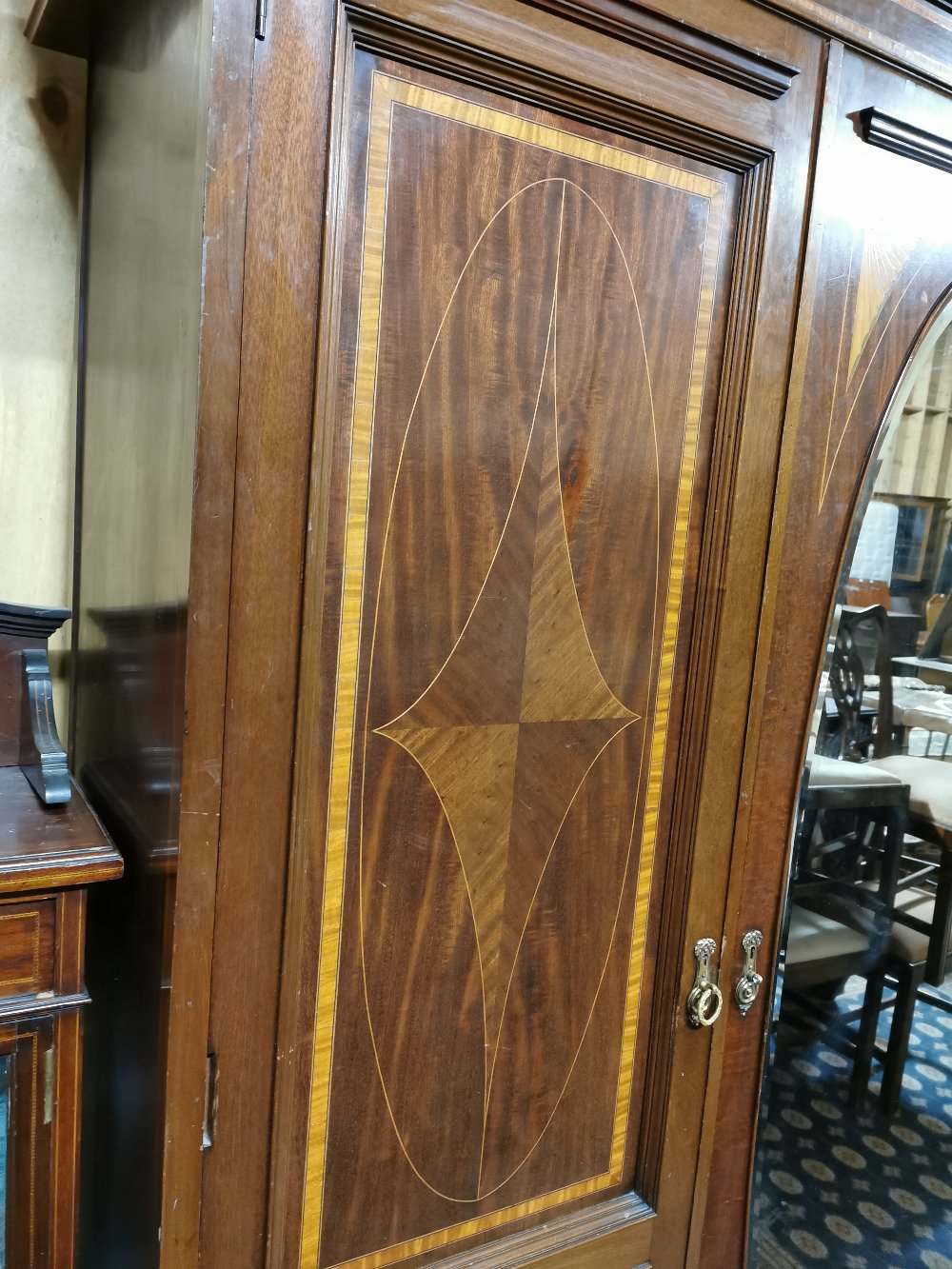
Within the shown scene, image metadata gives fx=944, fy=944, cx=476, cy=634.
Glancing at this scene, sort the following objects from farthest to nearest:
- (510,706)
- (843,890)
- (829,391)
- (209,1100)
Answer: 1. (843,890)
2. (829,391)
3. (510,706)
4. (209,1100)

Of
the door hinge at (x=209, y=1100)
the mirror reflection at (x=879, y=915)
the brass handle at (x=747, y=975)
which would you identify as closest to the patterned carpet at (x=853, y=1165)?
the mirror reflection at (x=879, y=915)

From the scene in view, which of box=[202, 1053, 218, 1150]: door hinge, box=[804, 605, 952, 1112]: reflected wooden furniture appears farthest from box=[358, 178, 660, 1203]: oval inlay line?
box=[804, 605, 952, 1112]: reflected wooden furniture

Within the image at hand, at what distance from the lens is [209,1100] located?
78cm

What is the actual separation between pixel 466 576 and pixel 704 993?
0.55 m

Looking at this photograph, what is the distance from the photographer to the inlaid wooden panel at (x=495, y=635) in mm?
785

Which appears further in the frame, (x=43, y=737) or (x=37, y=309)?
(x=37, y=309)

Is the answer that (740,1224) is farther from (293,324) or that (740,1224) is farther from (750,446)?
(293,324)

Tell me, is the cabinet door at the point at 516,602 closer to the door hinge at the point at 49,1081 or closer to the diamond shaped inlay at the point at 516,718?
the diamond shaped inlay at the point at 516,718

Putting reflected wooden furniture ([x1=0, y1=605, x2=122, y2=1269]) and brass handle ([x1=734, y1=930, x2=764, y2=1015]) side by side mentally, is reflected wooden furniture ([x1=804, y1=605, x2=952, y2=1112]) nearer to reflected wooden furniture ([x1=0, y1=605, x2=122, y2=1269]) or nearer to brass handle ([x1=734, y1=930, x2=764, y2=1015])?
brass handle ([x1=734, y1=930, x2=764, y2=1015])

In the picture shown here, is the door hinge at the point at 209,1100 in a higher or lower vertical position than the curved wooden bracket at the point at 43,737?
lower

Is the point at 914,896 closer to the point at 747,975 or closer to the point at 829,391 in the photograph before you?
the point at 747,975

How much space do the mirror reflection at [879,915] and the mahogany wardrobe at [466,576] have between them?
0.19ft

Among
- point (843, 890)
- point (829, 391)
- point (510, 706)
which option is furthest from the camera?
point (843, 890)

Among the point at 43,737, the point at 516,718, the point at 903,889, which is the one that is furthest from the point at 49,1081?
the point at 903,889
